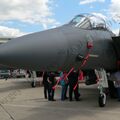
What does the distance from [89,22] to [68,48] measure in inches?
70.9

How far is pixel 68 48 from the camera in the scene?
25.1ft

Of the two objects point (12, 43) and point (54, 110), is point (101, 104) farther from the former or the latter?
point (12, 43)

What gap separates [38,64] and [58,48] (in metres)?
0.70

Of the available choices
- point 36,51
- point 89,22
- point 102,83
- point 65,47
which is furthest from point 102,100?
point 36,51

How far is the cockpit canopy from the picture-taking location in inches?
349

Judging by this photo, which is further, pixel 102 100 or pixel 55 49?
pixel 102 100

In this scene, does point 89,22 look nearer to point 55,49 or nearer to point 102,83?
point 102,83

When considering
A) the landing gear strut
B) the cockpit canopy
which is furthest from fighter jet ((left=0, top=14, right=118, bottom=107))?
the landing gear strut

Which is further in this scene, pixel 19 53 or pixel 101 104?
pixel 101 104

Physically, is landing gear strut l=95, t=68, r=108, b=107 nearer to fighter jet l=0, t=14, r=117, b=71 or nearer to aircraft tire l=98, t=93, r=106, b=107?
aircraft tire l=98, t=93, r=106, b=107

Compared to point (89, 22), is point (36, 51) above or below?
below

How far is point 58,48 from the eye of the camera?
7.37m

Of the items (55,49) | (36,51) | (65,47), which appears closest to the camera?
(36,51)

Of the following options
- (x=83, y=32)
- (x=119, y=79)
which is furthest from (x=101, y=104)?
(x=83, y=32)
